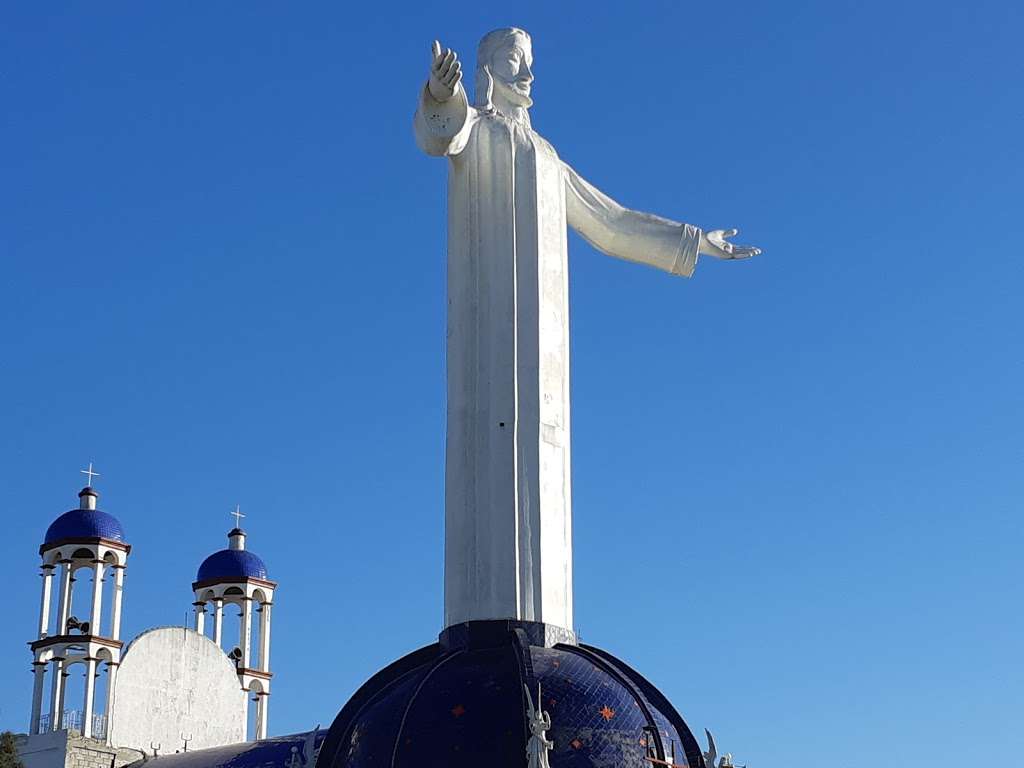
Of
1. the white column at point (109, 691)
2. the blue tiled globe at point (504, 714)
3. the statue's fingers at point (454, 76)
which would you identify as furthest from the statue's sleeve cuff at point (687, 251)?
the white column at point (109, 691)

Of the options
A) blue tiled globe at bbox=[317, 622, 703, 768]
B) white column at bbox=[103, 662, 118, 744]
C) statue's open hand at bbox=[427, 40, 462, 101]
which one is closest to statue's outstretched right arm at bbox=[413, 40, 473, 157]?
statue's open hand at bbox=[427, 40, 462, 101]

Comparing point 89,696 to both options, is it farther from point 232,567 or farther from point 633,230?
point 633,230

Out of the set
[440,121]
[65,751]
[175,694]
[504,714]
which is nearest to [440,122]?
[440,121]

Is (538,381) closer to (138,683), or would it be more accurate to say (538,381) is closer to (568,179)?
(568,179)

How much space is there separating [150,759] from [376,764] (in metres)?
23.9

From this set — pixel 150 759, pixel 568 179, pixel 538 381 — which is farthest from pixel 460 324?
pixel 150 759

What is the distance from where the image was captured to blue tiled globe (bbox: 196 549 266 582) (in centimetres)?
3853

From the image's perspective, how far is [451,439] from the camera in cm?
1238

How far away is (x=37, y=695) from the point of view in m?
34.0

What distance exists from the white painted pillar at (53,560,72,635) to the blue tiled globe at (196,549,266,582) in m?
4.60

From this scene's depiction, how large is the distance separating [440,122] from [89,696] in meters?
24.5

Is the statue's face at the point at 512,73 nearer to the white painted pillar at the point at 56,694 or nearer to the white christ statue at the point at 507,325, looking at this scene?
the white christ statue at the point at 507,325

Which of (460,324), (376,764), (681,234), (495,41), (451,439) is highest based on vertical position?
(495,41)

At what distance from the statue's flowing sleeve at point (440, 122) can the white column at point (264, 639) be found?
92.3 feet
